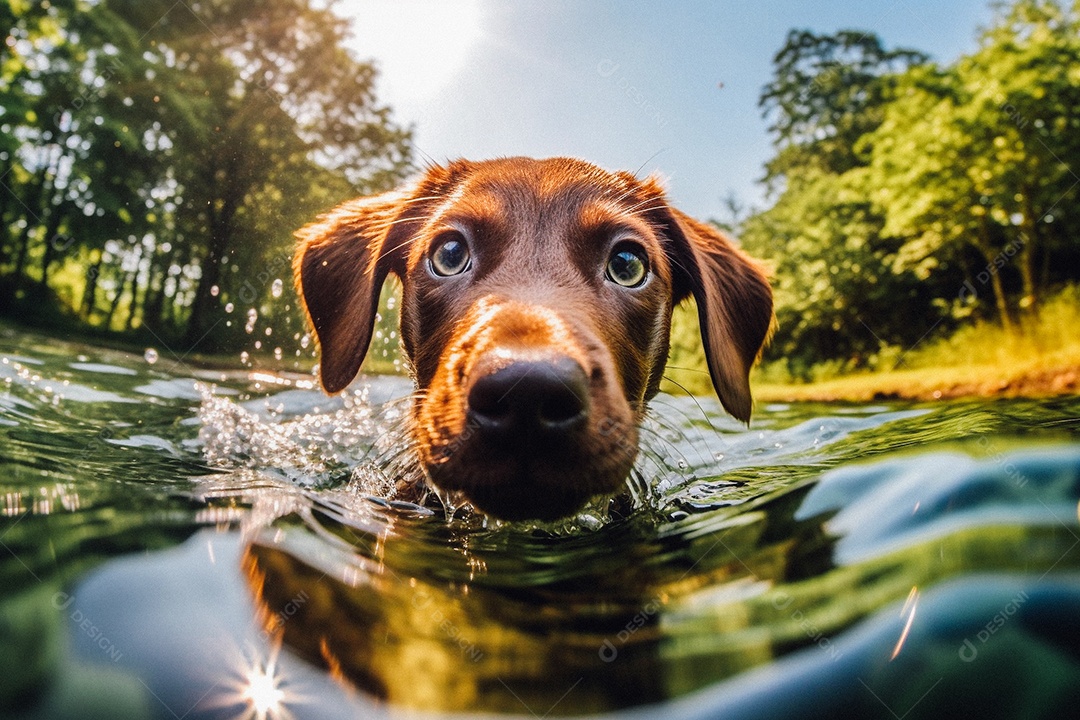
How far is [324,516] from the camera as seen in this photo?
219 centimetres

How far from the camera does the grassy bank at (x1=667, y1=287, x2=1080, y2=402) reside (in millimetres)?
9156

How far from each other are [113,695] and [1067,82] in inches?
708

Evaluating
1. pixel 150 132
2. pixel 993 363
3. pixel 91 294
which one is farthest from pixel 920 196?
pixel 91 294

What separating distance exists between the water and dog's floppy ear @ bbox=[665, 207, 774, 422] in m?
0.98

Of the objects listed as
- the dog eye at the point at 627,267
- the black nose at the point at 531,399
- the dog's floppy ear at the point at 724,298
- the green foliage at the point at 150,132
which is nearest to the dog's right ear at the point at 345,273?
the dog eye at the point at 627,267

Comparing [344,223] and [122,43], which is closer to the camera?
[344,223]

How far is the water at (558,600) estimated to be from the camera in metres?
1.02

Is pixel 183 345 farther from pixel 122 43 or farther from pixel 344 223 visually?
pixel 344 223

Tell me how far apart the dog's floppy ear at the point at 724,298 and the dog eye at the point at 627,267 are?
59 cm

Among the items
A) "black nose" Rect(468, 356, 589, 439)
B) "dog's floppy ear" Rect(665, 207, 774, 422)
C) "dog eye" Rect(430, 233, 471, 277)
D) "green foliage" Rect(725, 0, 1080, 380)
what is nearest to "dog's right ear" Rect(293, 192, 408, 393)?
"dog eye" Rect(430, 233, 471, 277)

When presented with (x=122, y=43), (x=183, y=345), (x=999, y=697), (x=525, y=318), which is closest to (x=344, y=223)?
(x=525, y=318)

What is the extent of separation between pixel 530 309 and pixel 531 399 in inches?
24.1

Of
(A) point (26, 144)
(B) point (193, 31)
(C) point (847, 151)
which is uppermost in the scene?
(B) point (193, 31)

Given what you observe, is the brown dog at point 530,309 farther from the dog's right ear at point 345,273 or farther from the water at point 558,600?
the water at point 558,600
